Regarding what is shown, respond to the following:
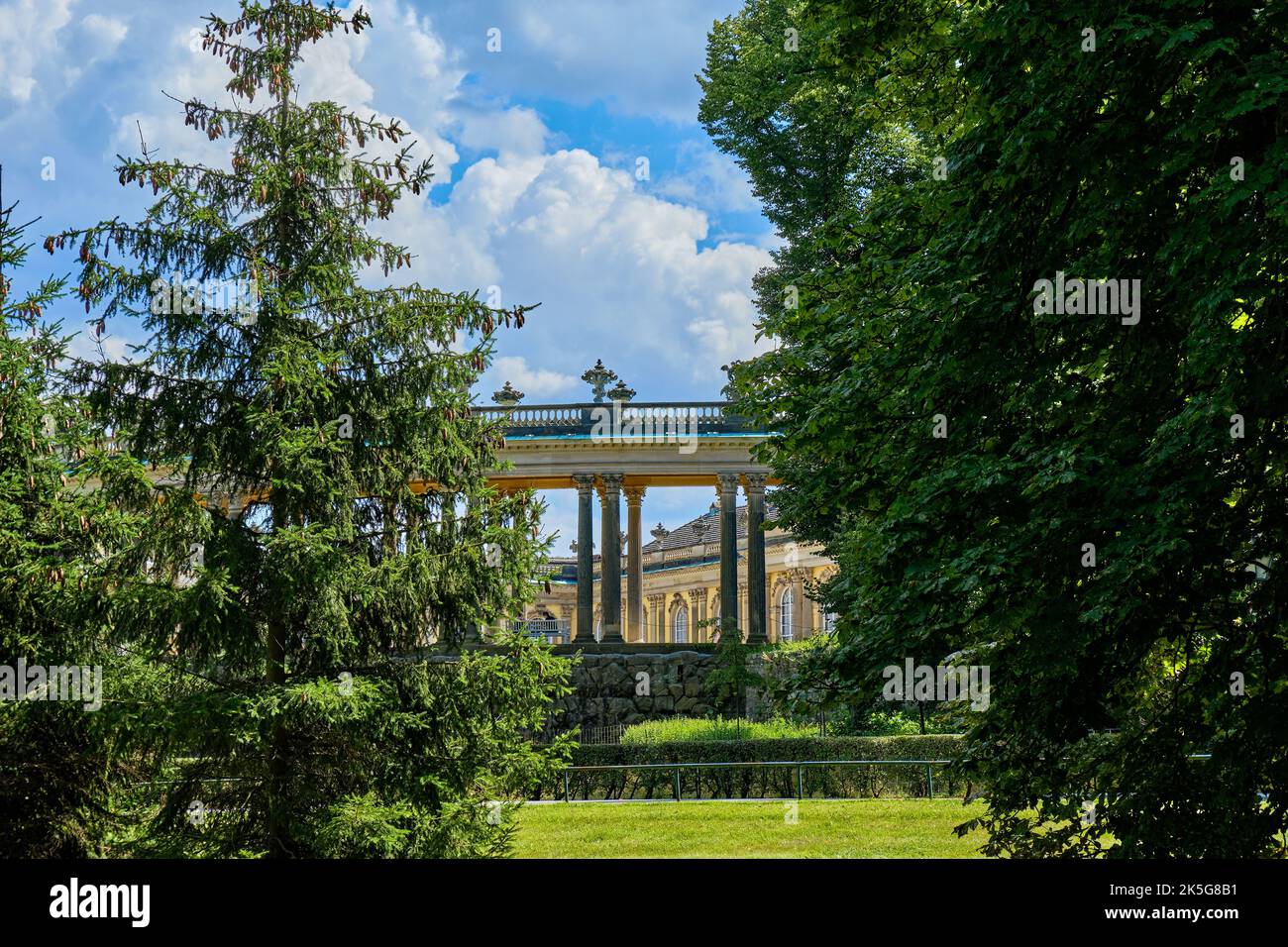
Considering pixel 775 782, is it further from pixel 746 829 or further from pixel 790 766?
pixel 746 829

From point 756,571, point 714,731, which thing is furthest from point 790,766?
point 756,571

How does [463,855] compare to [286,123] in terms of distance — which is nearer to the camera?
[463,855]

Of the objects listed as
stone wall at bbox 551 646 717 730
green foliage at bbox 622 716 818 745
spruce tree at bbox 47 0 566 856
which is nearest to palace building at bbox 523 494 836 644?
stone wall at bbox 551 646 717 730

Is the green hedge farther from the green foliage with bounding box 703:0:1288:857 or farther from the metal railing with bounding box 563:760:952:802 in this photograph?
the green foliage with bounding box 703:0:1288:857

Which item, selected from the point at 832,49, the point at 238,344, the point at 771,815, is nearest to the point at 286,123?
the point at 238,344

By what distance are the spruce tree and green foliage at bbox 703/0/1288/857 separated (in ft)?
16.9

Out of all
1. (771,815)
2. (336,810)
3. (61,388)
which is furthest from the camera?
(771,815)

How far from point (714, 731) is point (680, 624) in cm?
5236

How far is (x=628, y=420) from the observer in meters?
50.4

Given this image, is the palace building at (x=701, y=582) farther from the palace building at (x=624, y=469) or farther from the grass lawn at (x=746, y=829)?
the grass lawn at (x=746, y=829)

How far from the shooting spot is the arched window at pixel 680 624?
286ft
